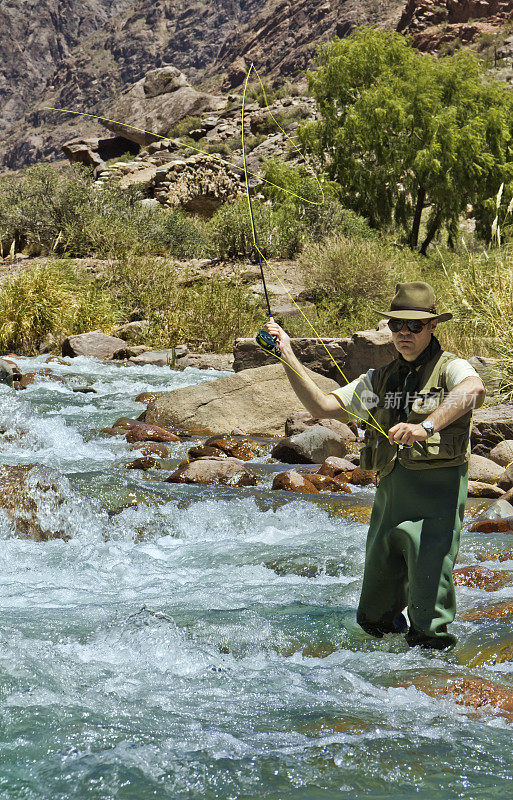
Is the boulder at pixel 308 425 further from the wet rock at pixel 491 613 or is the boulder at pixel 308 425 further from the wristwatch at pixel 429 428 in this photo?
the wristwatch at pixel 429 428

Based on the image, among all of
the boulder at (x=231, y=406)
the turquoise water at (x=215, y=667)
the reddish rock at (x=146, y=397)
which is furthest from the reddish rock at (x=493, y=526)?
the reddish rock at (x=146, y=397)

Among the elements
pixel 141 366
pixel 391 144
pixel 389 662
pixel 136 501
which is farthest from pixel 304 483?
pixel 391 144

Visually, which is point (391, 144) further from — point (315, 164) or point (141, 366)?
point (141, 366)

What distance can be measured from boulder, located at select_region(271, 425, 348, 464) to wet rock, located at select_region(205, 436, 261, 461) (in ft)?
0.79

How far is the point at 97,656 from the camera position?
365 centimetres

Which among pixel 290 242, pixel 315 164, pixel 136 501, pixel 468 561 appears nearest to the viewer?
pixel 468 561

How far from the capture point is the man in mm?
3133

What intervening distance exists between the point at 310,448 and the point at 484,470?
172cm

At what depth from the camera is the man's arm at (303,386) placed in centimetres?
322

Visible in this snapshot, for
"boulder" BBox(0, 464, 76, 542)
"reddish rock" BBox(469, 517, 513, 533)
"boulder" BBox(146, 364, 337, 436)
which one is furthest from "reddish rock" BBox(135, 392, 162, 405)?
"reddish rock" BBox(469, 517, 513, 533)

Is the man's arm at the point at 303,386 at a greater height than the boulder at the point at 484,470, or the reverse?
the man's arm at the point at 303,386

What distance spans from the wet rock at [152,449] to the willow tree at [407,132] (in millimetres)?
17924

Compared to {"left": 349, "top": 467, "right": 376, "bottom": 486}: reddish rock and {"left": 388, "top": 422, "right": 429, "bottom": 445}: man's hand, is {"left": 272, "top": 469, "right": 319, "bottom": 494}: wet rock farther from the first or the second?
{"left": 388, "top": 422, "right": 429, "bottom": 445}: man's hand

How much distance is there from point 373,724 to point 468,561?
92.4 inches
